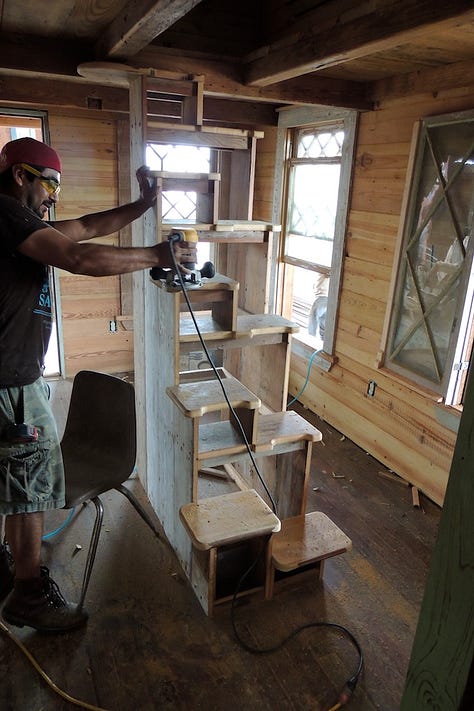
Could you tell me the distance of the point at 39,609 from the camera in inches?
70.6

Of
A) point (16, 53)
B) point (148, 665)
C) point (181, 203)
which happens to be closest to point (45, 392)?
point (148, 665)

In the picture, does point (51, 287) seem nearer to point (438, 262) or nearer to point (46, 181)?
point (46, 181)

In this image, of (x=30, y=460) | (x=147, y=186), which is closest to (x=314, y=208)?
(x=147, y=186)

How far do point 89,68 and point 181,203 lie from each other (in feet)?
8.37

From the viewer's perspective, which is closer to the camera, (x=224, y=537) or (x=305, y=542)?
(x=224, y=537)

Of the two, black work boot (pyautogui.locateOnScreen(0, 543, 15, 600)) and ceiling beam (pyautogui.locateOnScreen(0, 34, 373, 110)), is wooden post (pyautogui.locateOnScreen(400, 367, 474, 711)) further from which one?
ceiling beam (pyautogui.locateOnScreen(0, 34, 373, 110))

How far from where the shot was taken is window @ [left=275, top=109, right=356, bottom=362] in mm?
3241

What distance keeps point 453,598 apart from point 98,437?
5.65 ft

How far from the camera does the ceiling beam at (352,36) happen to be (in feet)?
5.20

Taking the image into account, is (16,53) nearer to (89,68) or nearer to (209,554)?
(89,68)

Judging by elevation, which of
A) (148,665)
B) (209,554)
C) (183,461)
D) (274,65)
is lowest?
(148,665)

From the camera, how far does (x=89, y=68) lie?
2088 millimetres

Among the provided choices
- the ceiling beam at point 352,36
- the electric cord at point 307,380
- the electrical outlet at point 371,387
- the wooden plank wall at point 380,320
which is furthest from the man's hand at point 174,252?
the electric cord at point 307,380

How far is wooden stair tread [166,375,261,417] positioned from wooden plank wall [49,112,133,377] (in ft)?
7.80
